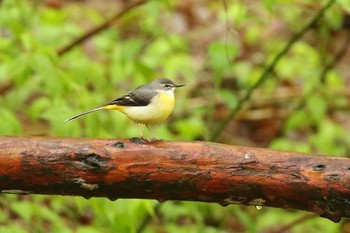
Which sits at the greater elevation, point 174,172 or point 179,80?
point 174,172

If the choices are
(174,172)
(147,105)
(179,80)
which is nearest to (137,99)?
(147,105)

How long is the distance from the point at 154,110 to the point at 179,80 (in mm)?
4966

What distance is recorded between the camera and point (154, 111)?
3393 mm

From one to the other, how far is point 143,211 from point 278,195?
3.89ft

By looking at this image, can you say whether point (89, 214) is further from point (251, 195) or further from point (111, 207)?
point (251, 195)

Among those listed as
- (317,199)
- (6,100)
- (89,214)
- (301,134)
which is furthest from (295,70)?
(317,199)

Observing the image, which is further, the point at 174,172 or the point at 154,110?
the point at 154,110

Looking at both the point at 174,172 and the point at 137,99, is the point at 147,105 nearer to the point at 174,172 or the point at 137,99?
the point at 137,99

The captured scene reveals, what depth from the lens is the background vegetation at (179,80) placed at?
4039 mm

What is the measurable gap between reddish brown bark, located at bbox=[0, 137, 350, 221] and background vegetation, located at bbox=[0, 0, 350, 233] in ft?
→ 2.94

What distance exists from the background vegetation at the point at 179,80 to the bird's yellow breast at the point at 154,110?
1.71 ft

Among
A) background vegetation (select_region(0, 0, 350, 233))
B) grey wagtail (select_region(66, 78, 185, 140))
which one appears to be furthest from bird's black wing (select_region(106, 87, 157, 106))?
background vegetation (select_region(0, 0, 350, 233))

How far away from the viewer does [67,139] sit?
2.81 meters

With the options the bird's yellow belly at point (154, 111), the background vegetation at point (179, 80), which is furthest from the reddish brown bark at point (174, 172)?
the background vegetation at point (179, 80)
